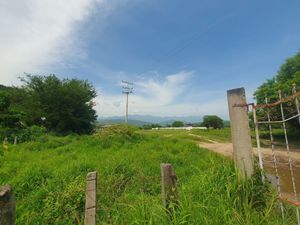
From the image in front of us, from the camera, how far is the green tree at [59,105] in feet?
81.1

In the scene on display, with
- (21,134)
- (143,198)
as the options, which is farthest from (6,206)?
(21,134)

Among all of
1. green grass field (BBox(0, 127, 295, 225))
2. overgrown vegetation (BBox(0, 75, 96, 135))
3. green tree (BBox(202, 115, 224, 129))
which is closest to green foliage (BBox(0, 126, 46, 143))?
overgrown vegetation (BBox(0, 75, 96, 135))

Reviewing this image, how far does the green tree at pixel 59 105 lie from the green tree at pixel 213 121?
31.4m

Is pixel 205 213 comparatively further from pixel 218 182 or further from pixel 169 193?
pixel 218 182

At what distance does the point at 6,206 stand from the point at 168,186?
1.52 metres

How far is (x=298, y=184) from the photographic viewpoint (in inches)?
289

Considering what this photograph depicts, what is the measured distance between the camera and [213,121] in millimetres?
51250

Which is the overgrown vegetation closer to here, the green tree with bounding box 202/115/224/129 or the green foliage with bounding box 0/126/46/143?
the green foliage with bounding box 0/126/46/143

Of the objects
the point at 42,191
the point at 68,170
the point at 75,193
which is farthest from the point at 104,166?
the point at 75,193

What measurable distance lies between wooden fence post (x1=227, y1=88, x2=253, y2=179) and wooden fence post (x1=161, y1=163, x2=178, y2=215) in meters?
0.91

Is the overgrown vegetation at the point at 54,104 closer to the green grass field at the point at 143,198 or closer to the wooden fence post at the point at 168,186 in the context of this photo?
the green grass field at the point at 143,198

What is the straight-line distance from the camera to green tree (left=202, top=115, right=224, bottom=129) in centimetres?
5035

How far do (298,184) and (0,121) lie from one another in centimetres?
1775

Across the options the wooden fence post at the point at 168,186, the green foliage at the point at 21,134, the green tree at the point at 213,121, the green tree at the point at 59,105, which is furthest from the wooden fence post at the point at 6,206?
the green tree at the point at 213,121
